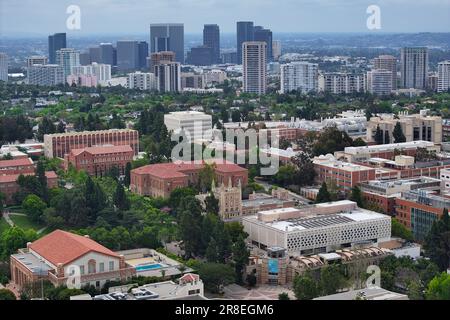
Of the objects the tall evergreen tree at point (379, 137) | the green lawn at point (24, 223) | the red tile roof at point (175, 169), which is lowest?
the green lawn at point (24, 223)

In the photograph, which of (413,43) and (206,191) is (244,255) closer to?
(206,191)

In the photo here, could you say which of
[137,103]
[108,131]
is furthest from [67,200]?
[137,103]

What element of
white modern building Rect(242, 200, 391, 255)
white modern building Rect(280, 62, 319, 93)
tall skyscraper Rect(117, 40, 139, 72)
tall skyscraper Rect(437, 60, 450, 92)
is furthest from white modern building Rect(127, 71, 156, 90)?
white modern building Rect(242, 200, 391, 255)

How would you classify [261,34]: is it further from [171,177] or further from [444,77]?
[171,177]

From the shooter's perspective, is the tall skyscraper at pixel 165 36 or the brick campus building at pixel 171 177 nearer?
the brick campus building at pixel 171 177

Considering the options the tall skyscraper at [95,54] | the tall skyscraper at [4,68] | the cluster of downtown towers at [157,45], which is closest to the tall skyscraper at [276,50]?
the cluster of downtown towers at [157,45]

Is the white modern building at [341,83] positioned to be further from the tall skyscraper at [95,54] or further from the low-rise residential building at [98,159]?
the low-rise residential building at [98,159]

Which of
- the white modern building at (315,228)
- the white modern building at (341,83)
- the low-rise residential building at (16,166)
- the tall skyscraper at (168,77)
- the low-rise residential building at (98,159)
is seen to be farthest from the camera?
the tall skyscraper at (168,77)
